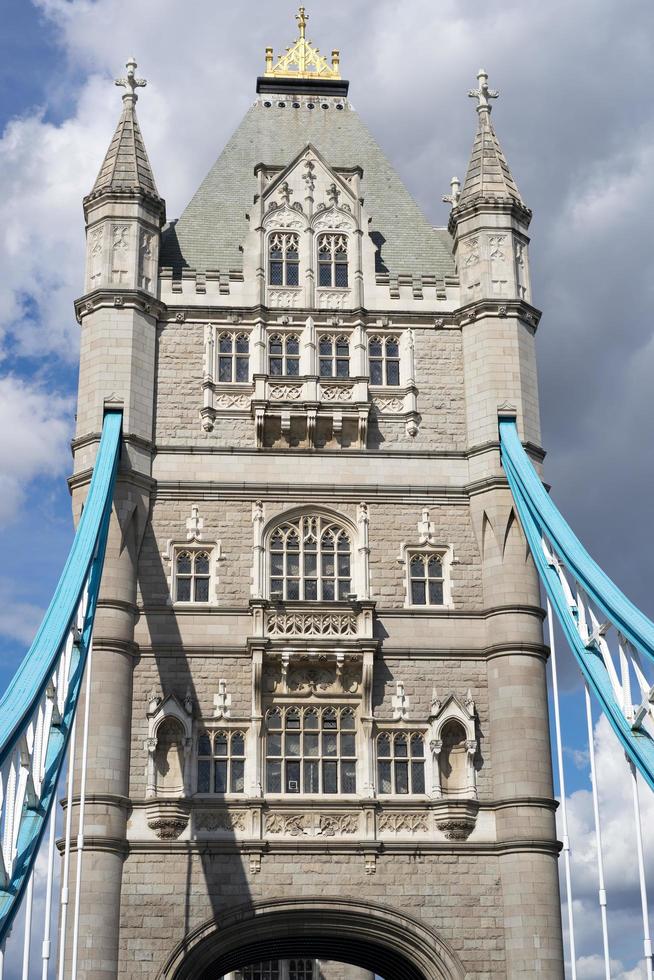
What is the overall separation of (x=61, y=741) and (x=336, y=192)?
14958 mm

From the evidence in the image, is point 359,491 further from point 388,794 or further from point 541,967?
point 541,967

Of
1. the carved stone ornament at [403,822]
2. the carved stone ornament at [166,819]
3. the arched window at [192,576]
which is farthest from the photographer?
the arched window at [192,576]

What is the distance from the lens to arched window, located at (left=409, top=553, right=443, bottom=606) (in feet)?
95.0

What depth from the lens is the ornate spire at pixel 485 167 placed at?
1262 inches

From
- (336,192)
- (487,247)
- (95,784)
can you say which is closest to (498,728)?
(95,784)

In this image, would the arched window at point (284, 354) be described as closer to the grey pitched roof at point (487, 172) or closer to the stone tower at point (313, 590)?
the stone tower at point (313, 590)

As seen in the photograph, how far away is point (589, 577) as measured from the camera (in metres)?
24.6

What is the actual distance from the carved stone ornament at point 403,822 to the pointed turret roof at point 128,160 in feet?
45.2

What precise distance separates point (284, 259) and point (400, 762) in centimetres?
1104

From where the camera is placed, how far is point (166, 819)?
26.6 meters

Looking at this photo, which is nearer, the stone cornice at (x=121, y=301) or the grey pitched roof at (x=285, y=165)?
the stone cornice at (x=121, y=301)

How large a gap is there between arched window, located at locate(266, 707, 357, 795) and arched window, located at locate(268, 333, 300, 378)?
712 centimetres

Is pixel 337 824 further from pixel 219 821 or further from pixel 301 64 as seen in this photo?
pixel 301 64

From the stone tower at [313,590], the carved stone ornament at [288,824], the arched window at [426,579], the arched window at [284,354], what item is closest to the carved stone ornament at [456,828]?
the stone tower at [313,590]
